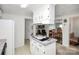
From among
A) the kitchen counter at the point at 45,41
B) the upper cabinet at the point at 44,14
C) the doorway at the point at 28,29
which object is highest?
the upper cabinet at the point at 44,14

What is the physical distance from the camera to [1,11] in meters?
1.48

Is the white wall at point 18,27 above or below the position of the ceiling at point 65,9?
below

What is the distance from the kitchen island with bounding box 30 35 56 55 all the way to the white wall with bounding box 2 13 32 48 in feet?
0.56

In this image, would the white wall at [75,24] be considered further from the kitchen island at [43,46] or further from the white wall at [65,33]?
the kitchen island at [43,46]

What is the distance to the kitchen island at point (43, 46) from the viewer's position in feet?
5.04

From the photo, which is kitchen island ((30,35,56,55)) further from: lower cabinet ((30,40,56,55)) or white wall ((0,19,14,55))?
white wall ((0,19,14,55))

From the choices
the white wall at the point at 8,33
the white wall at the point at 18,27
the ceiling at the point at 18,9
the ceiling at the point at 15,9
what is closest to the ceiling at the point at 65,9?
the ceiling at the point at 18,9

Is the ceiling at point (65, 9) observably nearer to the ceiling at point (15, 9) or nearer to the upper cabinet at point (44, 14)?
the upper cabinet at point (44, 14)

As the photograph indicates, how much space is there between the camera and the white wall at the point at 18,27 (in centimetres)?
150

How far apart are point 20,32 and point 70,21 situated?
79 cm

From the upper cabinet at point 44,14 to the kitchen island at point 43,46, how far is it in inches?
10.6

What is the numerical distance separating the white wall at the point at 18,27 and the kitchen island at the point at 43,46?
6.7 inches
